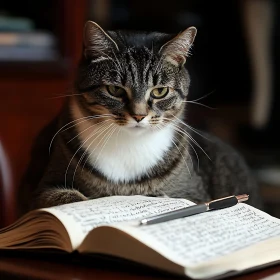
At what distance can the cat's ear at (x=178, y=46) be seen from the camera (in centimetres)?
103

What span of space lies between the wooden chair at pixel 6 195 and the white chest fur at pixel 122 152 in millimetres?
235

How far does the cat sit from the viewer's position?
3.29 ft

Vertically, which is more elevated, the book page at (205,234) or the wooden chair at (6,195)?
the book page at (205,234)

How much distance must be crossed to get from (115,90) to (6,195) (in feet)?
1.13

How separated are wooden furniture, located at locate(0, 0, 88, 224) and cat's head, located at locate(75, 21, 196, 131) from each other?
1046 mm

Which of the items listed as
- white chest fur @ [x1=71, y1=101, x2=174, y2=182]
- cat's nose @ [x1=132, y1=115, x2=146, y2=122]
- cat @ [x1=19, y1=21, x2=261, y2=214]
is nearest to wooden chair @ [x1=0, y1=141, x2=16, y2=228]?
cat @ [x1=19, y1=21, x2=261, y2=214]

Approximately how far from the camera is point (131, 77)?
100 centimetres

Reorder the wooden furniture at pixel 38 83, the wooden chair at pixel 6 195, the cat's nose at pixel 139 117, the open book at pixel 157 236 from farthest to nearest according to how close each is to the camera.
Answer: the wooden furniture at pixel 38 83, the wooden chair at pixel 6 195, the cat's nose at pixel 139 117, the open book at pixel 157 236

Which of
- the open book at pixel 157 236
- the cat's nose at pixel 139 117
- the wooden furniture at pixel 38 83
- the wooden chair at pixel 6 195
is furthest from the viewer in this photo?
the wooden furniture at pixel 38 83

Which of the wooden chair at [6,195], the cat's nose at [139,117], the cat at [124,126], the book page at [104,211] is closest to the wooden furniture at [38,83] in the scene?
the wooden chair at [6,195]

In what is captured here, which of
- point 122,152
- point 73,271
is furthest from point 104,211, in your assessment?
point 122,152

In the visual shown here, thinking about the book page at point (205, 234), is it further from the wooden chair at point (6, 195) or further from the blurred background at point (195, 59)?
the blurred background at point (195, 59)

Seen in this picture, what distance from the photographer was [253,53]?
2510mm

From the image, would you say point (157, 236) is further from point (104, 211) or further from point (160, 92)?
point (160, 92)
